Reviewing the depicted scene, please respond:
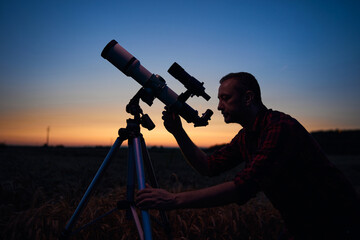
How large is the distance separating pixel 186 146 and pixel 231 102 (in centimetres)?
65

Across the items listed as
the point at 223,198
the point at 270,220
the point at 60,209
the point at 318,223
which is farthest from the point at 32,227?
the point at 270,220

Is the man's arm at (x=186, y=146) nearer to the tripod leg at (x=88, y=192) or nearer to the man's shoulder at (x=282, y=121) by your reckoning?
the tripod leg at (x=88, y=192)

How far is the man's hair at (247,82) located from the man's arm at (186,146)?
2.11 ft

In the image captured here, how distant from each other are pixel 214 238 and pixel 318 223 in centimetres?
174

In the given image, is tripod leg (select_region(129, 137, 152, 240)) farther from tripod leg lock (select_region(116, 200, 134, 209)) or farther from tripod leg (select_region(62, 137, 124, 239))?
tripod leg lock (select_region(116, 200, 134, 209))

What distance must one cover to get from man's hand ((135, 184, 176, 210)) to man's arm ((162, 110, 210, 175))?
937 mm

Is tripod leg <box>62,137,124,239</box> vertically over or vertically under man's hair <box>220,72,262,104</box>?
under

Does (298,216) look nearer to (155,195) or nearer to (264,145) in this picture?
(264,145)

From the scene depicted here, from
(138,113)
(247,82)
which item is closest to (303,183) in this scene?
(247,82)

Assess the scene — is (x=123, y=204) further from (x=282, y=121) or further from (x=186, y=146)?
(x=282, y=121)

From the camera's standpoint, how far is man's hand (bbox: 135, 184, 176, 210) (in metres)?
1.31

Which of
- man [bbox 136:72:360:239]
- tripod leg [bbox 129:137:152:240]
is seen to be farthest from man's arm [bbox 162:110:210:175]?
man [bbox 136:72:360:239]

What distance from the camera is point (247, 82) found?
194 cm

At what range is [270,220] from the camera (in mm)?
3830
